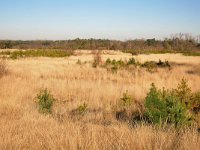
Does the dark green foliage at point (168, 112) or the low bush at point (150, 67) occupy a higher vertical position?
the dark green foliage at point (168, 112)

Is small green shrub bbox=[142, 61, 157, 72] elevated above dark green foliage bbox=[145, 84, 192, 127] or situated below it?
below

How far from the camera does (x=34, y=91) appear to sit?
1358 centimetres

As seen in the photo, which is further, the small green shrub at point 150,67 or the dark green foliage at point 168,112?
the small green shrub at point 150,67

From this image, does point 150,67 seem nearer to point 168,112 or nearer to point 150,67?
point 150,67

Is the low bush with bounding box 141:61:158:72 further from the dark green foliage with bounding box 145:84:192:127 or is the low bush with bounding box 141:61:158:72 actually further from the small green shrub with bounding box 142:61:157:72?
the dark green foliage with bounding box 145:84:192:127

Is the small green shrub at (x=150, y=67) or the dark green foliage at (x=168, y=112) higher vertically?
the dark green foliage at (x=168, y=112)

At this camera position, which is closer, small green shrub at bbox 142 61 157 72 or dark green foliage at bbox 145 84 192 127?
dark green foliage at bbox 145 84 192 127

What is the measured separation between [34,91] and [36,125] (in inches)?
299

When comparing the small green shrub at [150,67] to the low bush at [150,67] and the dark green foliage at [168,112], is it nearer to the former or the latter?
the low bush at [150,67]

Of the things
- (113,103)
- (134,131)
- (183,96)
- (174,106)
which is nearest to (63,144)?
(134,131)

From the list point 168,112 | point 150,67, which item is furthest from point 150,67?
point 168,112

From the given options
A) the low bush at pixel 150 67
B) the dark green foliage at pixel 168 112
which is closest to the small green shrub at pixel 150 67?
the low bush at pixel 150 67

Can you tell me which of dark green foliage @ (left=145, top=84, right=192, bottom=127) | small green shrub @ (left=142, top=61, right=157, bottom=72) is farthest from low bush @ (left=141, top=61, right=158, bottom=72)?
dark green foliage @ (left=145, top=84, right=192, bottom=127)

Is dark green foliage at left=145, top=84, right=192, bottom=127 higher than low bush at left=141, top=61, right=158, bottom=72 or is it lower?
higher
